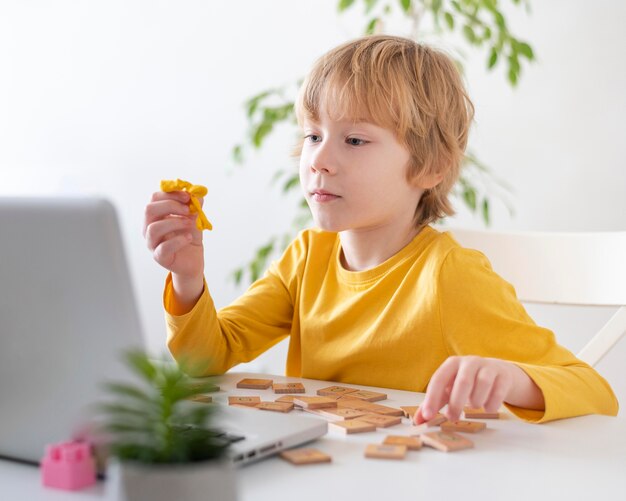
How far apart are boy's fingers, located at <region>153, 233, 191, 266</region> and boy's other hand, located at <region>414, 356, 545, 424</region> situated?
0.43m

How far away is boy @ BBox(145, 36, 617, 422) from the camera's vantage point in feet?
3.94

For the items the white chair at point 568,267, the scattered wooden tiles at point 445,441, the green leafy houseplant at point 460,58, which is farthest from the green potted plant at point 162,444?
the green leafy houseplant at point 460,58

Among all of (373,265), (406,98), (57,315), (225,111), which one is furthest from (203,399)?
(225,111)

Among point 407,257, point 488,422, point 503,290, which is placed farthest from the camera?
point 407,257

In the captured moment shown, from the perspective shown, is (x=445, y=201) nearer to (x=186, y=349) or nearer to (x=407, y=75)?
(x=407, y=75)

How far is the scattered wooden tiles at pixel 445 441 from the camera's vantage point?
0.83m

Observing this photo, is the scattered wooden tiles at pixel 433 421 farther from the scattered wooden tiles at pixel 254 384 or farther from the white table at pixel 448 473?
the scattered wooden tiles at pixel 254 384

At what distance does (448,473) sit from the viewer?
76 centimetres

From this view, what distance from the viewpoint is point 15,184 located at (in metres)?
3.43

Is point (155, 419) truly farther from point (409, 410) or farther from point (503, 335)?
point (503, 335)

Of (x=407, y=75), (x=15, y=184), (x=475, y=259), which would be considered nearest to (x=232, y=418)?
(x=475, y=259)

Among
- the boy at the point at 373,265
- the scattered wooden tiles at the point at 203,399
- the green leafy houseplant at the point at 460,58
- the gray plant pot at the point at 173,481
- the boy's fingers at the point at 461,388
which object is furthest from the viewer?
the green leafy houseplant at the point at 460,58

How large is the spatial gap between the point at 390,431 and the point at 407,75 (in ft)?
2.11

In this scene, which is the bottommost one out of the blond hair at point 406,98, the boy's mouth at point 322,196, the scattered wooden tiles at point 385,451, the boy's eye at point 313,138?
the scattered wooden tiles at point 385,451
